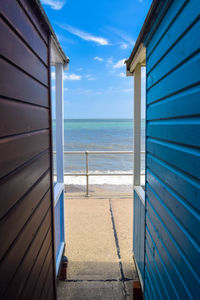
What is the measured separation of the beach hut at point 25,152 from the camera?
0.71 metres

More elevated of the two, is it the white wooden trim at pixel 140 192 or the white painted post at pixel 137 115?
the white painted post at pixel 137 115

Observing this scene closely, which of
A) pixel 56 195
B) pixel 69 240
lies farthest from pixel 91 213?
pixel 56 195

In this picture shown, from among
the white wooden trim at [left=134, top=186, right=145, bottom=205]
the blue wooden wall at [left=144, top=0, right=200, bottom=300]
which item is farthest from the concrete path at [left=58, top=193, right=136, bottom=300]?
the white wooden trim at [left=134, top=186, right=145, bottom=205]

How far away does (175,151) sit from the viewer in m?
0.98

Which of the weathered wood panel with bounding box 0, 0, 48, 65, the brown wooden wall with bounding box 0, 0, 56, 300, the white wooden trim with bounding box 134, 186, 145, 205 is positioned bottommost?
the white wooden trim with bounding box 134, 186, 145, 205

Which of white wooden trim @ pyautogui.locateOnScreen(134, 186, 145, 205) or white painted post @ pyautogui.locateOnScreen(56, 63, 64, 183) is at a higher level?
white painted post @ pyautogui.locateOnScreen(56, 63, 64, 183)

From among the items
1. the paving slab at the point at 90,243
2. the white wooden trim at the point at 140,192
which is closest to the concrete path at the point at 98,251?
the paving slab at the point at 90,243

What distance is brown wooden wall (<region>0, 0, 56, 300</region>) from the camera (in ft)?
2.33

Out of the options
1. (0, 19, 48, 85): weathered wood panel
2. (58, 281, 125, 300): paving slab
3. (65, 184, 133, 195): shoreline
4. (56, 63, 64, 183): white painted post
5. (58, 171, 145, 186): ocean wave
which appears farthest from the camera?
(58, 171, 145, 186): ocean wave

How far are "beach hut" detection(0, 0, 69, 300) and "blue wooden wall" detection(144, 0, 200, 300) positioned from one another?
2.18 feet

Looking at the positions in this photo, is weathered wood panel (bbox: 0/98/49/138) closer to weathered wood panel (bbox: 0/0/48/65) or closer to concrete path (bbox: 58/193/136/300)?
weathered wood panel (bbox: 0/0/48/65)

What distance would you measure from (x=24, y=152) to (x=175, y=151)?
0.69m

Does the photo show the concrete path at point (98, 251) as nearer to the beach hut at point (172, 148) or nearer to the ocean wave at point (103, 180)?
the beach hut at point (172, 148)

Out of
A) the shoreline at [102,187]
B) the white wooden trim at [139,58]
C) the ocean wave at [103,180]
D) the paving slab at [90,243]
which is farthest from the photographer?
the ocean wave at [103,180]
